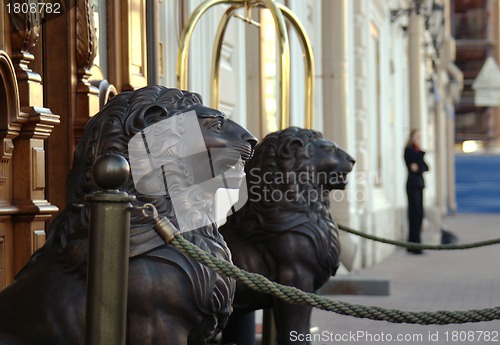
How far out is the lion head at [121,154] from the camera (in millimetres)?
3143

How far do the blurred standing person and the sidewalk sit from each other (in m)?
0.48

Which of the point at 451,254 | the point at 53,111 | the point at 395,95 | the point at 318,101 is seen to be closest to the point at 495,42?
the point at 395,95

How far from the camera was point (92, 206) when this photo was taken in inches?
112

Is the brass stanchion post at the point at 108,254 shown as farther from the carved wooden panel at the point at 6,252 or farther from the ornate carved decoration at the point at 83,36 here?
the ornate carved decoration at the point at 83,36

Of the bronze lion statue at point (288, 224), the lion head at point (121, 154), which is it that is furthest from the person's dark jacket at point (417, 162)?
the lion head at point (121, 154)

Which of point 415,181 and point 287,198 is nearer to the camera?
point 287,198

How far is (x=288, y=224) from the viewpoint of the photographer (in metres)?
4.98

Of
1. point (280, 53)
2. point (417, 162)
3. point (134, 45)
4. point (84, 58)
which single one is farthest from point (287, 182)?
point (417, 162)

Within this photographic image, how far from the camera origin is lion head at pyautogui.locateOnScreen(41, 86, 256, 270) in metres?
3.14

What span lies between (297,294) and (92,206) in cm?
75

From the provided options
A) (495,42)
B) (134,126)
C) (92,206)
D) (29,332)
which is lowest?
(29,332)

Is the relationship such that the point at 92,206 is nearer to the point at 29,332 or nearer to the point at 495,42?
the point at 29,332

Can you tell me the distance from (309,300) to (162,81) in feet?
10.8

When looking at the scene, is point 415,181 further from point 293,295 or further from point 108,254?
point 108,254
